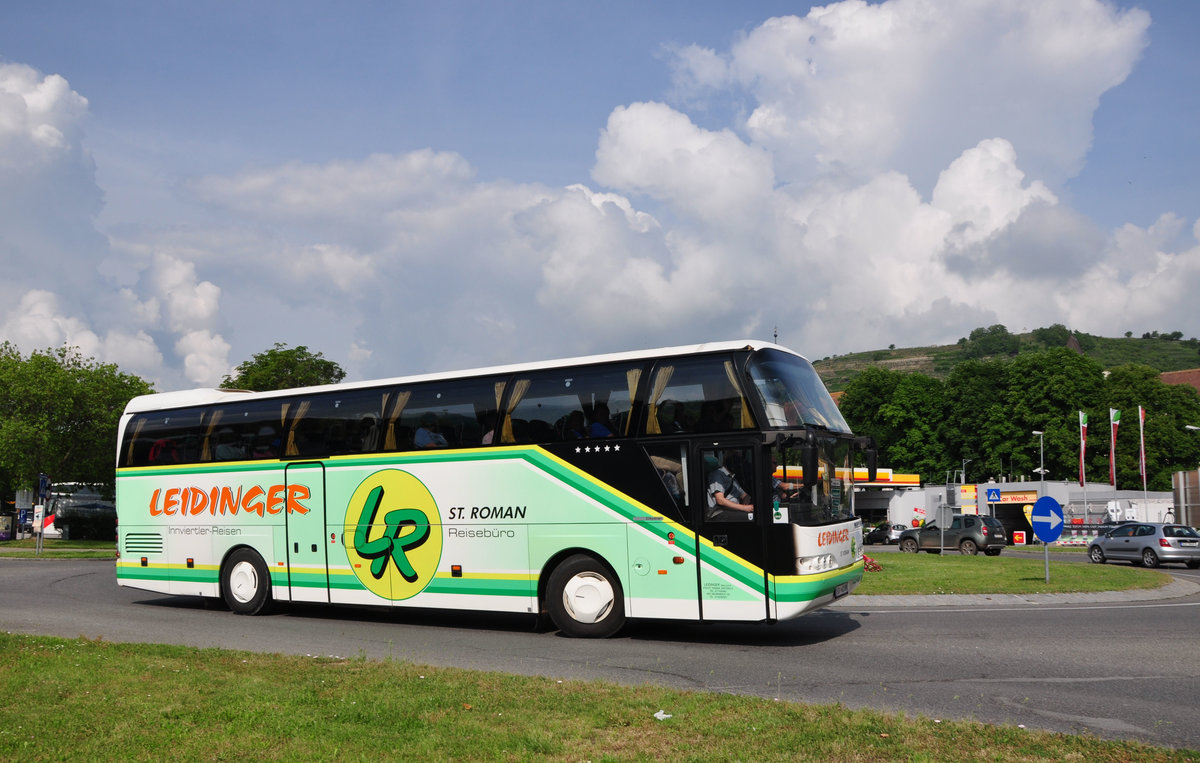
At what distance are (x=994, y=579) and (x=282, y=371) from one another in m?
52.1

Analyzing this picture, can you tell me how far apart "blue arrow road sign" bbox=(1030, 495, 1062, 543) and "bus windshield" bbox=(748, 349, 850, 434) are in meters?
9.77

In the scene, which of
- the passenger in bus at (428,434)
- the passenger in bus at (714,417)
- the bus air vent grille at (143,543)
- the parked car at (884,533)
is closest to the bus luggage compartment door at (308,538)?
the passenger in bus at (428,434)

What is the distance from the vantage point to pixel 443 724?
6.64 meters

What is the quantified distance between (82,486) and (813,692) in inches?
1937

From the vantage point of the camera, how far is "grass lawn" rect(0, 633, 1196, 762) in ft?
19.5

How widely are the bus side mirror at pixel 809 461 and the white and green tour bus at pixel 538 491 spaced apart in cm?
2

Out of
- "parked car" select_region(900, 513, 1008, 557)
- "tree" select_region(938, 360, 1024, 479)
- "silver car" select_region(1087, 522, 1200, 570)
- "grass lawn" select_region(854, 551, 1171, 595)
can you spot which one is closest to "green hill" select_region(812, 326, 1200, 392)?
"tree" select_region(938, 360, 1024, 479)

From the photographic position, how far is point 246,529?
1545 centimetres

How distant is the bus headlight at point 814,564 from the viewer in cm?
1111

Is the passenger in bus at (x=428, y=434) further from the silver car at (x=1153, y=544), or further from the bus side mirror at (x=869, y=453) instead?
the silver car at (x=1153, y=544)

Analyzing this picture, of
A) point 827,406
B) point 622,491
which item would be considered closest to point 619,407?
point 622,491

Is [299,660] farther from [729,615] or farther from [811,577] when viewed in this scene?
[811,577]

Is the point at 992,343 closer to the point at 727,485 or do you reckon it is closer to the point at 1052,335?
the point at 1052,335

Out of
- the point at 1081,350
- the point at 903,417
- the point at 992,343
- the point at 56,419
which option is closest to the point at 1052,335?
the point at 992,343
